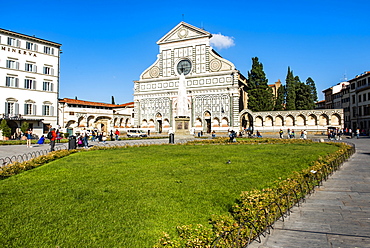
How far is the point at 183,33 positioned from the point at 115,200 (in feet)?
181

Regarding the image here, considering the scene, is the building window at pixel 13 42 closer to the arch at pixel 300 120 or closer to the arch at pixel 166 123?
the arch at pixel 166 123

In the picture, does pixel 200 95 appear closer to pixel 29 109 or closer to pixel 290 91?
pixel 290 91

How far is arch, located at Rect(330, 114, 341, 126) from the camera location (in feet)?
161

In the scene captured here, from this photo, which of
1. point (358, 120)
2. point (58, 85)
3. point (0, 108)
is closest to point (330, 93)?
point (358, 120)

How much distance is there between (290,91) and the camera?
5925 cm

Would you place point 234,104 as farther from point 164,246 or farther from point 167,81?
point 164,246

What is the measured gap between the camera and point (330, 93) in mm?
76000

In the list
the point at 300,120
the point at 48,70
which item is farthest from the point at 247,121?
the point at 48,70

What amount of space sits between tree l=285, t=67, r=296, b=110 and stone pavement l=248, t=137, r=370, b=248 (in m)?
51.5

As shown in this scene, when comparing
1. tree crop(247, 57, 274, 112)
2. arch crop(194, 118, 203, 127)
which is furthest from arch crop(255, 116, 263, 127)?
arch crop(194, 118, 203, 127)

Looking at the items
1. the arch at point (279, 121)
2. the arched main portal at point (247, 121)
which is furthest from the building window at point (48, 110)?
the arch at point (279, 121)

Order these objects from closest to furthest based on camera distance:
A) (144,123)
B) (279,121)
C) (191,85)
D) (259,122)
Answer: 1. (279,121)
2. (259,122)
3. (191,85)
4. (144,123)

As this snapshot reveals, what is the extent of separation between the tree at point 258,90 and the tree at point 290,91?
4.03 metres

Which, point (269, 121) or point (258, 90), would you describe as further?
point (258, 90)
